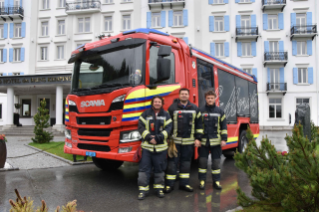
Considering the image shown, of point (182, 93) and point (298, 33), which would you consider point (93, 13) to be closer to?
point (298, 33)

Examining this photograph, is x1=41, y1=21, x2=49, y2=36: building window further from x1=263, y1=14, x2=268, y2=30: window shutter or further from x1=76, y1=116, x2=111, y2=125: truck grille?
x1=76, y1=116, x2=111, y2=125: truck grille

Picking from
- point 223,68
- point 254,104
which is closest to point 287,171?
point 223,68

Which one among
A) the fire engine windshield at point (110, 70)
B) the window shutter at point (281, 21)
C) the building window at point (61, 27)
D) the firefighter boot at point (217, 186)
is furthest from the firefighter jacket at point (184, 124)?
the building window at point (61, 27)

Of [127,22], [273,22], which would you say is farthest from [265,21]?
[127,22]

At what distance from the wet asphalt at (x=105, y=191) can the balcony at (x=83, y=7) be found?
25.1 metres

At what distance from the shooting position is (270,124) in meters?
27.9

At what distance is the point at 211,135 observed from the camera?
5176 mm

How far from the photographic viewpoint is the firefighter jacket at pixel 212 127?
518 centimetres

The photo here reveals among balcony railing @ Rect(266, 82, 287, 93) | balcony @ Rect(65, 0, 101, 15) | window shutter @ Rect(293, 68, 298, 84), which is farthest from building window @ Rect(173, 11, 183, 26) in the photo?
window shutter @ Rect(293, 68, 298, 84)

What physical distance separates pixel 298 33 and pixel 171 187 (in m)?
28.3

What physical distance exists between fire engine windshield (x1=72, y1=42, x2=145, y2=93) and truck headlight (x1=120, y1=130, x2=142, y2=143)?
35.3 inches

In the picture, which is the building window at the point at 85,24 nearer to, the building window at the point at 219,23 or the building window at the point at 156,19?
the building window at the point at 156,19

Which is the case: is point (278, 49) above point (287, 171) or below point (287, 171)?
above

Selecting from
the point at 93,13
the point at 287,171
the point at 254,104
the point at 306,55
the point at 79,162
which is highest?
the point at 93,13
